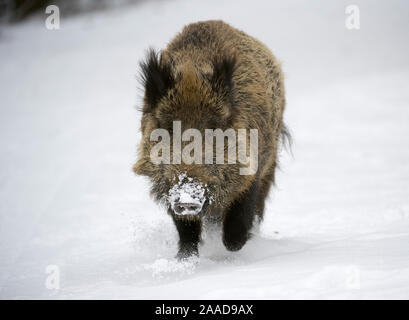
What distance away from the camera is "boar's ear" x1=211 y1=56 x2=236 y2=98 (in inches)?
183

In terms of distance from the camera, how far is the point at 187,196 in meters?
4.02

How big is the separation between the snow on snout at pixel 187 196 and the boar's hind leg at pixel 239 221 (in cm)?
98

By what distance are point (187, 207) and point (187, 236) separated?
1155mm

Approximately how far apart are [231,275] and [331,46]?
18.6 meters

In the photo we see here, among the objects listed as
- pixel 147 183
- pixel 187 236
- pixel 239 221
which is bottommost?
pixel 187 236

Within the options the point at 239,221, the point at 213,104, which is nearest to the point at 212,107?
the point at 213,104

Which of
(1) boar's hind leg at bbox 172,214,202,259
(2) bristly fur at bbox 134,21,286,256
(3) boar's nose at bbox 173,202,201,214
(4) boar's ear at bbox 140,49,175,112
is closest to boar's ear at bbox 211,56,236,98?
(2) bristly fur at bbox 134,21,286,256

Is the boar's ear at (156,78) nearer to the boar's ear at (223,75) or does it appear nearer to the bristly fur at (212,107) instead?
the bristly fur at (212,107)

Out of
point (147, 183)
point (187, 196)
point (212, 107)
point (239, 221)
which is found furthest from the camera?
point (239, 221)

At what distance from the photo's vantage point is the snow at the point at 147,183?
13.8ft

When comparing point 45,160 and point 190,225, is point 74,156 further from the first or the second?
point 190,225

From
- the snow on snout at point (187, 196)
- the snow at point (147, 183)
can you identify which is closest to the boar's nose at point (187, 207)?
the snow on snout at point (187, 196)

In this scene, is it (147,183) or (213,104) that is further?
(147,183)

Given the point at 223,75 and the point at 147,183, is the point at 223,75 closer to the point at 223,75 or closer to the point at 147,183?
the point at 223,75
